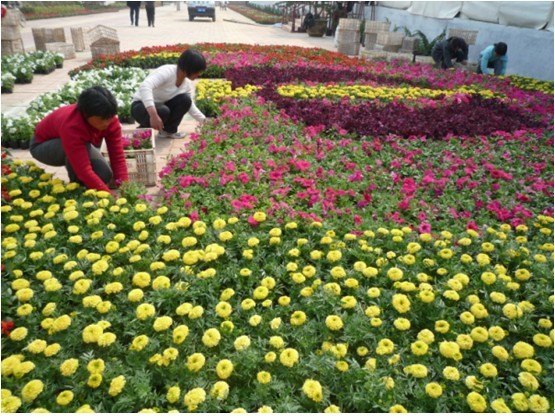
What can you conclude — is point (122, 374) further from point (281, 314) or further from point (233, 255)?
point (233, 255)

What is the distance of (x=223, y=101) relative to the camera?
6324 mm

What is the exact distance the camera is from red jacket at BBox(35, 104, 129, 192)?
3.11 m

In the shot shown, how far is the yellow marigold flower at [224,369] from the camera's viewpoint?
1840 mm

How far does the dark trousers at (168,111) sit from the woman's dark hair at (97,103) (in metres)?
1.80

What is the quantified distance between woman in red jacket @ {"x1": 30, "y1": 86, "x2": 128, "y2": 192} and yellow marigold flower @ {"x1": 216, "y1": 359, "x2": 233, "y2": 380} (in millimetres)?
2012

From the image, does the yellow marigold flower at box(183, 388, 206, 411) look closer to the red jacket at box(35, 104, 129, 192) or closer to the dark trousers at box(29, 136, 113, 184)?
the red jacket at box(35, 104, 129, 192)

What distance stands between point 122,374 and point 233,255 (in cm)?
107

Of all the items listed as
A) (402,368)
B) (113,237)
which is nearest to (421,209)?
(402,368)

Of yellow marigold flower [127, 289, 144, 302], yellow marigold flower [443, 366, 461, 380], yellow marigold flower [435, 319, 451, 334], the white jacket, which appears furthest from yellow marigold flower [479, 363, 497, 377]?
the white jacket

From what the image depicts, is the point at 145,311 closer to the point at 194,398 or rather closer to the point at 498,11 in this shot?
the point at 194,398

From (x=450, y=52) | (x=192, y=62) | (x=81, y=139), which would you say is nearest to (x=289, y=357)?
(x=81, y=139)

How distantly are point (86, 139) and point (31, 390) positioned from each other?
79.9 inches

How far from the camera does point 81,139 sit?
10.4ft

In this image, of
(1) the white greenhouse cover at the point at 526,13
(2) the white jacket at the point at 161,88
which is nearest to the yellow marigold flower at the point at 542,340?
(2) the white jacket at the point at 161,88
